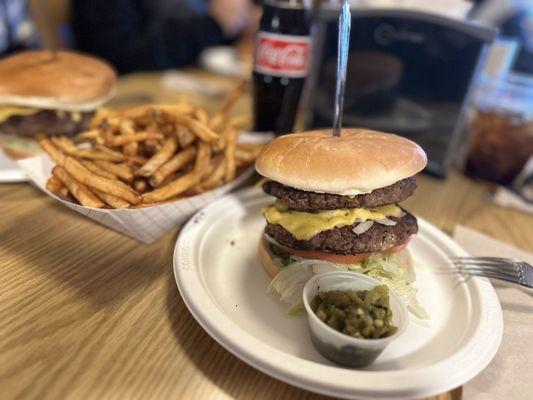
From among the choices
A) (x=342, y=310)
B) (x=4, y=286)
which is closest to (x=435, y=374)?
(x=342, y=310)

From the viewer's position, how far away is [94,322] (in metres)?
1.27

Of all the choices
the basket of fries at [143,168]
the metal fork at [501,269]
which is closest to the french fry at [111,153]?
the basket of fries at [143,168]

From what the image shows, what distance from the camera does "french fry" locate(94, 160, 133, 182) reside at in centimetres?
173

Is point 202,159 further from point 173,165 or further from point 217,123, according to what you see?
point 217,123

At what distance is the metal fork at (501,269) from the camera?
1.50 metres

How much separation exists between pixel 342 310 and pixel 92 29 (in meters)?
4.27

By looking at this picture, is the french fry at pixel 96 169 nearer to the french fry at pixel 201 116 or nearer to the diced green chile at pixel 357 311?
the french fry at pixel 201 116

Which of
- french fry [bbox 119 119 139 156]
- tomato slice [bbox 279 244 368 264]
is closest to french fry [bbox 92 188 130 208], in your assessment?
french fry [bbox 119 119 139 156]

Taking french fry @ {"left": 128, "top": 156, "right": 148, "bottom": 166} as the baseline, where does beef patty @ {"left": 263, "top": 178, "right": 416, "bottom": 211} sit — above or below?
above

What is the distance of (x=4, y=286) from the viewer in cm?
136

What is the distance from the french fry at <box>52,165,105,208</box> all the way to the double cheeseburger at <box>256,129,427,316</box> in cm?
68

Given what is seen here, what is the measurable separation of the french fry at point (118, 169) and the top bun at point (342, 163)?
595 millimetres

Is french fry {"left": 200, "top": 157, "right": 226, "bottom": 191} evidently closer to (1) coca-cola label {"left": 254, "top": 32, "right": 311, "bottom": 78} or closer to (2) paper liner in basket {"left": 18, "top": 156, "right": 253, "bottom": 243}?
(2) paper liner in basket {"left": 18, "top": 156, "right": 253, "bottom": 243}

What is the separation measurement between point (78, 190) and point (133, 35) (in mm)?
3368
